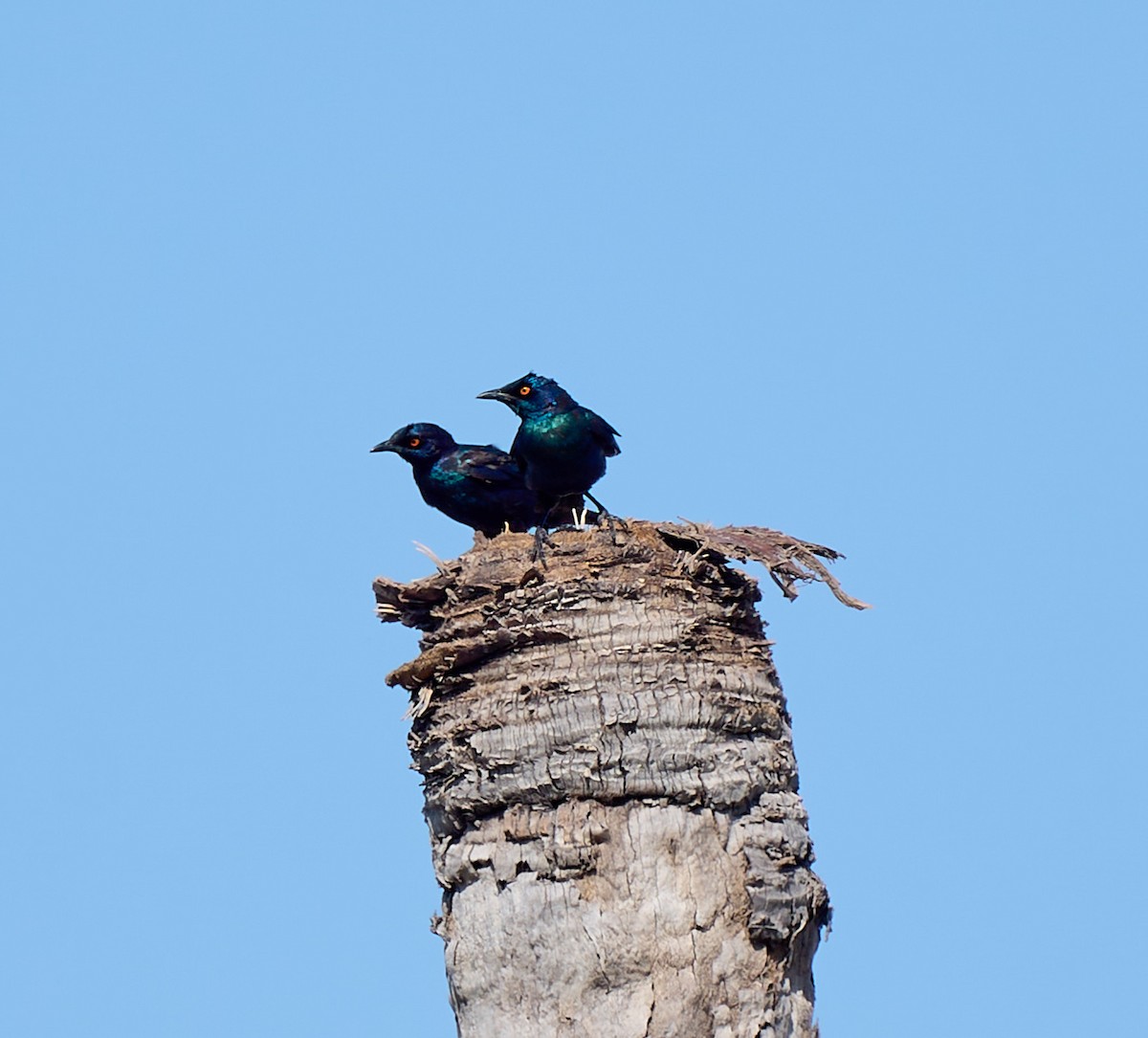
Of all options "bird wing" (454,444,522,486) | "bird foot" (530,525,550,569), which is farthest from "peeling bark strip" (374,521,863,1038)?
"bird wing" (454,444,522,486)

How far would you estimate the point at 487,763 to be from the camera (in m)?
9.63

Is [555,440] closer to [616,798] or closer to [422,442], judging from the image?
[422,442]

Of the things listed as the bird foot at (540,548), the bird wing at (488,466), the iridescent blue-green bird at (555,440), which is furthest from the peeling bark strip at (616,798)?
the bird wing at (488,466)

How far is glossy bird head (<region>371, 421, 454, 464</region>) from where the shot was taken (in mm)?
14023

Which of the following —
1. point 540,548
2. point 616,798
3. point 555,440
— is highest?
point 555,440

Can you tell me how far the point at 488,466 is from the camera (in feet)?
45.0

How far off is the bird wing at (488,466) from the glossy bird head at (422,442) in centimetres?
20

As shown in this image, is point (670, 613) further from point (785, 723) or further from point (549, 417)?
point (549, 417)

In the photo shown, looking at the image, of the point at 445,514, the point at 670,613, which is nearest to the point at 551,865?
the point at 670,613

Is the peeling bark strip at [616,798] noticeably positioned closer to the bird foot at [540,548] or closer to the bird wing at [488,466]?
the bird foot at [540,548]

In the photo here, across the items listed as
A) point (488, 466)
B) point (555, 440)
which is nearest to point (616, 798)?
point (555, 440)

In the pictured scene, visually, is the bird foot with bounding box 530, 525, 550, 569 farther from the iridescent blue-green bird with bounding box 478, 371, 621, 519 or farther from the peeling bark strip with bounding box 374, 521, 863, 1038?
the iridescent blue-green bird with bounding box 478, 371, 621, 519

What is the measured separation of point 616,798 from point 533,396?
13.1 feet

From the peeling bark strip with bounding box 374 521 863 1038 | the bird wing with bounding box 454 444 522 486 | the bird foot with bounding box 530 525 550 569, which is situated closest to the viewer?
the peeling bark strip with bounding box 374 521 863 1038
